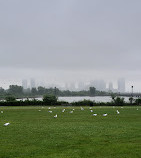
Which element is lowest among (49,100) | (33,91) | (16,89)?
(49,100)

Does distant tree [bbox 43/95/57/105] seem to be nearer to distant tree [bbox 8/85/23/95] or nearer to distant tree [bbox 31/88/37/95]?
distant tree [bbox 31/88/37/95]

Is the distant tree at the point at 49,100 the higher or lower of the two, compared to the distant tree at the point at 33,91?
lower

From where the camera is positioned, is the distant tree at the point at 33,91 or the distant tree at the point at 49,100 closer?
the distant tree at the point at 49,100

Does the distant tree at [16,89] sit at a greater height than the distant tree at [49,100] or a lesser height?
greater

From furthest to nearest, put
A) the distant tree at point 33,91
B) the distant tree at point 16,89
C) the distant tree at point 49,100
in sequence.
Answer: the distant tree at point 16,89 → the distant tree at point 33,91 → the distant tree at point 49,100

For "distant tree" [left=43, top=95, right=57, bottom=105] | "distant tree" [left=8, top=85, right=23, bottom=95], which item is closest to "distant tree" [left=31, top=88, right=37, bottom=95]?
"distant tree" [left=8, top=85, right=23, bottom=95]

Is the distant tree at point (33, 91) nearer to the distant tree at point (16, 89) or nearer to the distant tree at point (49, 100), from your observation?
the distant tree at point (16, 89)

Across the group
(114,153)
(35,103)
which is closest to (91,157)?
(114,153)

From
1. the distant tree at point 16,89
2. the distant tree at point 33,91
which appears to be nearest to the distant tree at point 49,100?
the distant tree at point 33,91

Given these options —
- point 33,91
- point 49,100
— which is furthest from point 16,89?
point 49,100

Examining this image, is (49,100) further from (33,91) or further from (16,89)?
(16,89)

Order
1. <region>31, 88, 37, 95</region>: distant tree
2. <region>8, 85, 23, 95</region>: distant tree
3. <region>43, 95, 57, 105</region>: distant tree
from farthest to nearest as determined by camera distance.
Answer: <region>8, 85, 23, 95</region>: distant tree → <region>31, 88, 37, 95</region>: distant tree → <region>43, 95, 57, 105</region>: distant tree

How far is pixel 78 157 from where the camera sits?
8.30 metres

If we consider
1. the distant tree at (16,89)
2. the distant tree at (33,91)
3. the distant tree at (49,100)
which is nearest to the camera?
the distant tree at (49,100)
